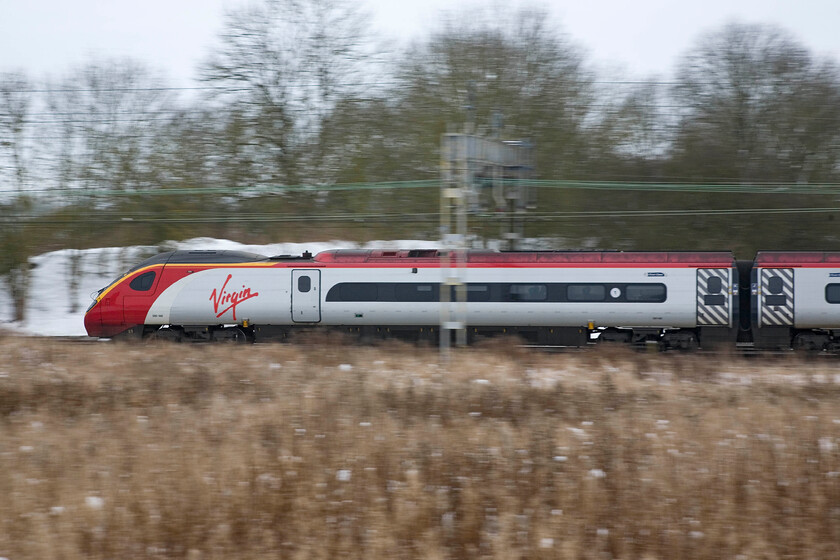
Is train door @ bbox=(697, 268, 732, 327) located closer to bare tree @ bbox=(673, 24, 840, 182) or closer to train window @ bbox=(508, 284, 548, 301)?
train window @ bbox=(508, 284, 548, 301)

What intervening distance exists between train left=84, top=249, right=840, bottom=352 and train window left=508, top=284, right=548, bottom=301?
1.0 inches

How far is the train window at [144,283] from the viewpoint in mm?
19547

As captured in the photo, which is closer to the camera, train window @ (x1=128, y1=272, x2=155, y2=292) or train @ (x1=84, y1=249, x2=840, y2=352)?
train @ (x1=84, y1=249, x2=840, y2=352)

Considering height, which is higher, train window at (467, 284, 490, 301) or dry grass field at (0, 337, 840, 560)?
train window at (467, 284, 490, 301)

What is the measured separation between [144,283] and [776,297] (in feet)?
52.0

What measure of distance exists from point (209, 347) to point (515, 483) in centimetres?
943

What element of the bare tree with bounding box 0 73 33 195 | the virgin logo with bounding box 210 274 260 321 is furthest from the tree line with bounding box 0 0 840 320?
the virgin logo with bounding box 210 274 260 321

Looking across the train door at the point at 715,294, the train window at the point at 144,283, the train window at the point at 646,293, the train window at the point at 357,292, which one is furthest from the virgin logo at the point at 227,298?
the train door at the point at 715,294

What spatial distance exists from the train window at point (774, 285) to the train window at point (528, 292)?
527 cm

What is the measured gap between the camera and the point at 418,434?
1051 centimetres

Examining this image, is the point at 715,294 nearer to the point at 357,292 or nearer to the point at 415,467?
the point at 357,292

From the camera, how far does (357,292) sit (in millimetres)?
19062

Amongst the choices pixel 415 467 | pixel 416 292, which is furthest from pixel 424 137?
pixel 415 467

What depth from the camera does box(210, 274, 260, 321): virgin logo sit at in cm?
1919
